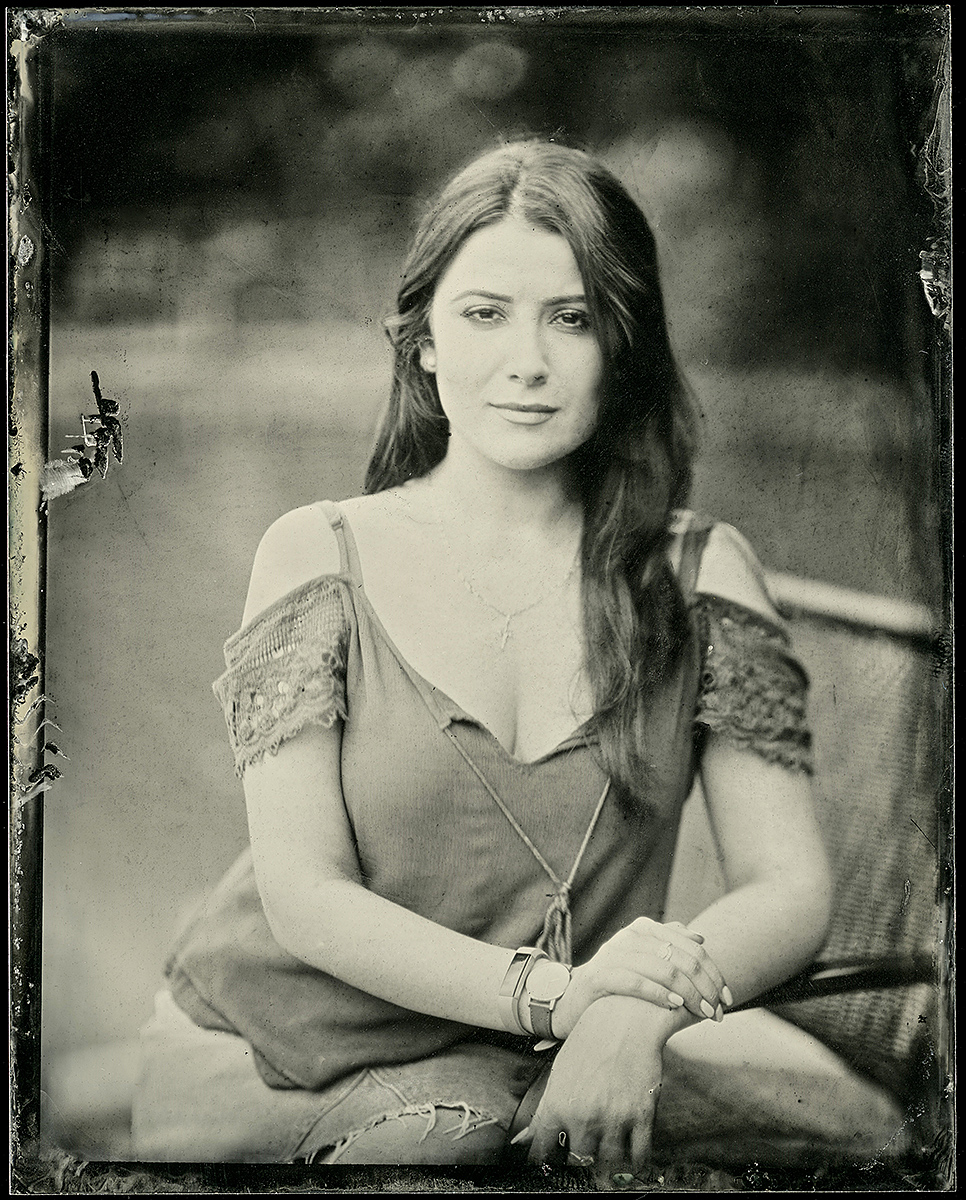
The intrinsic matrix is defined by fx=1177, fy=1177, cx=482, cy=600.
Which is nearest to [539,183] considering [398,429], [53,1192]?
[398,429]

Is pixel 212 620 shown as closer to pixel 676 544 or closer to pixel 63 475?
pixel 63 475

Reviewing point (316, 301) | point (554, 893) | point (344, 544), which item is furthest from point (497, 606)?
point (316, 301)

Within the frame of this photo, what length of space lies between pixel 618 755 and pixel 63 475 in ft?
3.66

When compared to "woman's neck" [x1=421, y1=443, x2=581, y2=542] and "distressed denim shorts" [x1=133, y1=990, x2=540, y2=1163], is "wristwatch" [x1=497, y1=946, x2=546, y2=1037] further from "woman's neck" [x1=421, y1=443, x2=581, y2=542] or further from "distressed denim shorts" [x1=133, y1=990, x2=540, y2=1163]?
"woman's neck" [x1=421, y1=443, x2=581, y2=542]

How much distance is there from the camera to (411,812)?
200cm

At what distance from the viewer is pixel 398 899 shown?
1998 mm

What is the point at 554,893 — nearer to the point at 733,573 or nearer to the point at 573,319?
the point at 733,573

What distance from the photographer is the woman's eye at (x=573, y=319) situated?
2049 mm

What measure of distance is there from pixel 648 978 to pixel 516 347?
1.10 meters

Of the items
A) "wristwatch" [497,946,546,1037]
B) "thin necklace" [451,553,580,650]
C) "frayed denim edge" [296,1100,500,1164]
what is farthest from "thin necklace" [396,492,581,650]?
"frayed denim edge" [296,1100,500,1164]

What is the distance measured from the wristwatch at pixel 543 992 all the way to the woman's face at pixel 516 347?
864 millimetres

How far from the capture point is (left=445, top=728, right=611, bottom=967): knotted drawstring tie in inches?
78.8

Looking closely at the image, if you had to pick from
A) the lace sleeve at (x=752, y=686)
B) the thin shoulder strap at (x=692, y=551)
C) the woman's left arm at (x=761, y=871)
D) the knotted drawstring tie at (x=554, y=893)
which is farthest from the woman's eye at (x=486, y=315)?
the woman's left arm at (x=761, y=871)

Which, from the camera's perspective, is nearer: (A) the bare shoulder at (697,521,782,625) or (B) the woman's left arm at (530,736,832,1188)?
(B) the woman's left arm at (530,736,832,1188)
